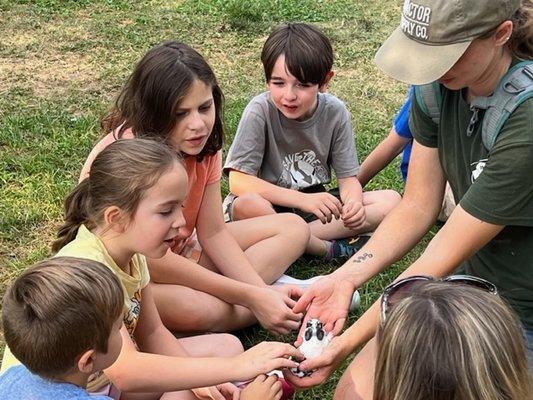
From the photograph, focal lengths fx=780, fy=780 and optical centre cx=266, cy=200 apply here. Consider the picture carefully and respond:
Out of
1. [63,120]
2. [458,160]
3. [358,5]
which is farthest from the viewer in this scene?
[358,5]

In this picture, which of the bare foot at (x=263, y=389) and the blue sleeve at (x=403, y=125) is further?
the blue sleeve at (x=403, y=125)

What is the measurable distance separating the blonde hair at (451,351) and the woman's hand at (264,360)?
2.62ft

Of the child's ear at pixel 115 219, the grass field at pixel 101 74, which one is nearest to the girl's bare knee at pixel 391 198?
the grass field at pixel 101 74

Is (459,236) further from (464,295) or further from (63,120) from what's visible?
(63,120)

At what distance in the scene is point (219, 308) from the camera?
312 cm

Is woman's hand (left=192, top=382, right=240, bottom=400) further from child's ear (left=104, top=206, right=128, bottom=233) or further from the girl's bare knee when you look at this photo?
the girl's bare knee

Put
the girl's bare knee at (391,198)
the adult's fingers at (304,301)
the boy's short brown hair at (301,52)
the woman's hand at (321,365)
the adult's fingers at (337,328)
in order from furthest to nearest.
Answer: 1. the girl's bare knee at (391,198)
2. the boy's short brown hair at (301,52)
3. the adult's fingers at (304,301)
4. the adult's fingers at (337,328)
5. the woman's hand at (321,365)

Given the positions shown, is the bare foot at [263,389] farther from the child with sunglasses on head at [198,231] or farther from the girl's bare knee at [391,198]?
the girl's bare knee at [391,198]

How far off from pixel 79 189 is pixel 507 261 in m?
1.44

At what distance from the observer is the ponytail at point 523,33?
2.31 m

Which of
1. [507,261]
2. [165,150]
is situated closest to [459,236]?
[507,261]

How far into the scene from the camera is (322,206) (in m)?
3.63

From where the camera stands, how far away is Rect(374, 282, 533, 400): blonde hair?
161cm

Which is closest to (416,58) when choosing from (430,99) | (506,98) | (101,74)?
(506,98)
